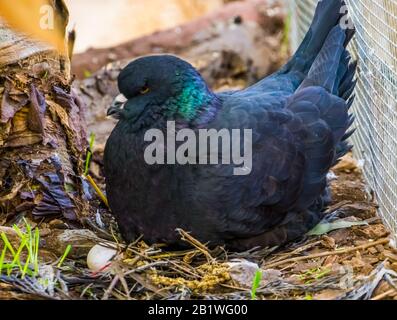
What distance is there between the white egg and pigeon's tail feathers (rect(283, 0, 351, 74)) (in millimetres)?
1665

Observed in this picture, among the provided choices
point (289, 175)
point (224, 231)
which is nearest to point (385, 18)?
point (289, 175)

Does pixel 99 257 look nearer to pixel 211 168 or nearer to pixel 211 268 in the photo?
pixel 211 268

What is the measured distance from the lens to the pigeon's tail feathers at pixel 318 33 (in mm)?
4973

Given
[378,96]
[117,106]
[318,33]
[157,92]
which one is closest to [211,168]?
[157,92]

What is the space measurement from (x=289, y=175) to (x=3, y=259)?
147cm

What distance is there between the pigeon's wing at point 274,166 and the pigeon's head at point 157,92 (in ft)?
0.63

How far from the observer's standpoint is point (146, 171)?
4156mm

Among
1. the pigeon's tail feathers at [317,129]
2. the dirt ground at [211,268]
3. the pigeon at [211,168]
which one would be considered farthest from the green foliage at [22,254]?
the pigeon's tail feathers at [317,129]

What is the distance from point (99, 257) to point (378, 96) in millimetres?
1765

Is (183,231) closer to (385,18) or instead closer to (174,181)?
(174,181)

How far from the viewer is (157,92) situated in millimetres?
4184

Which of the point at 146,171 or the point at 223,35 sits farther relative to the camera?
the point at 223,35

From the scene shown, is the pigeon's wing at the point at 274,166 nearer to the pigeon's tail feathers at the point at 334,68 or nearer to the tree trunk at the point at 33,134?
the pigeon's tail feathers at the point at 334,68

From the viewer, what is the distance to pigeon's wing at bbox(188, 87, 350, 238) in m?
4.14
